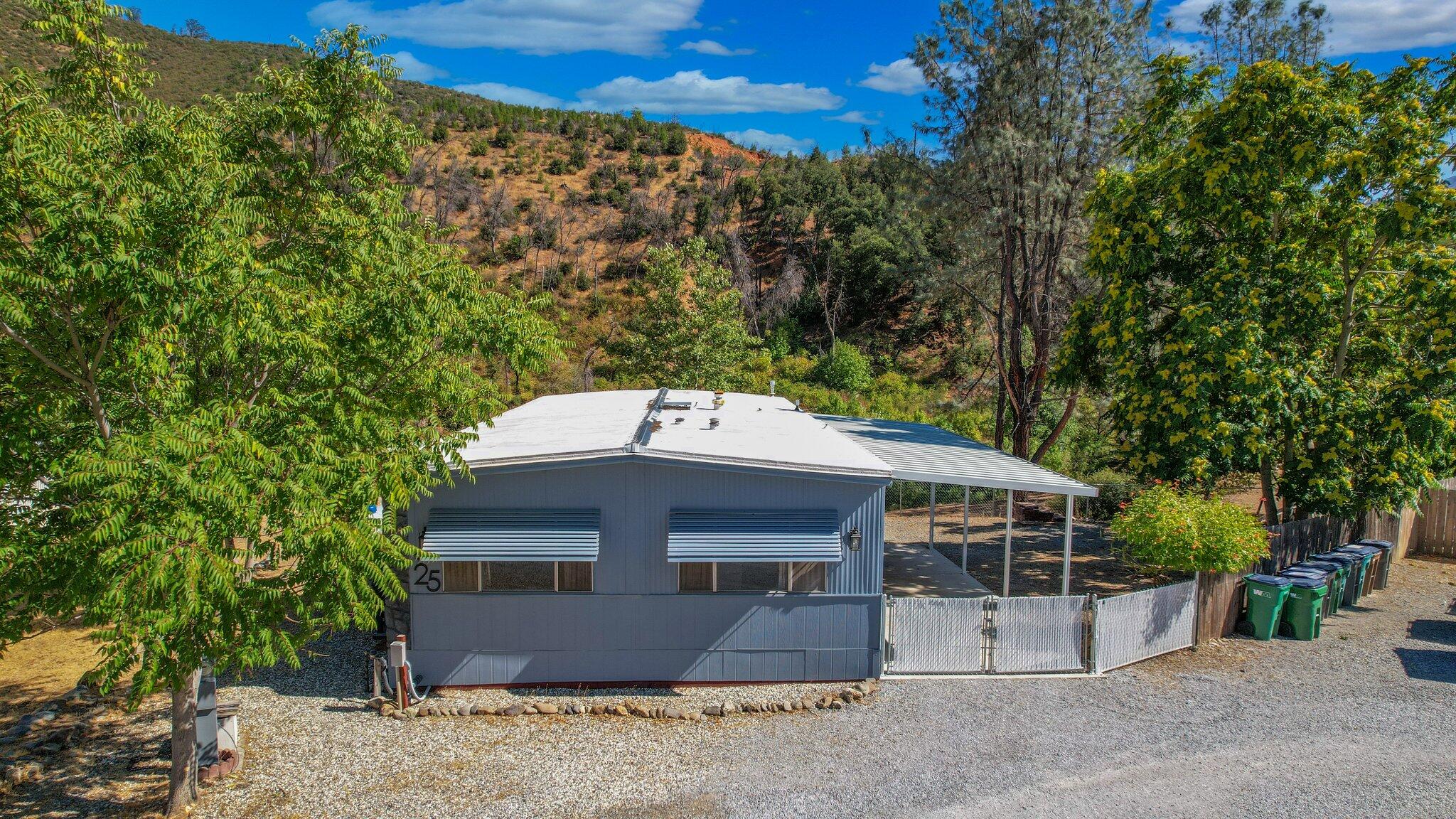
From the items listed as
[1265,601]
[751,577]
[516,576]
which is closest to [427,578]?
[516,576]

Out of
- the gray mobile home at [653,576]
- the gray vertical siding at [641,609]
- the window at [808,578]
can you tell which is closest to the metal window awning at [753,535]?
the gray mobile home at [653,576]

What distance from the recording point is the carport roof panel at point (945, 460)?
1149 cm

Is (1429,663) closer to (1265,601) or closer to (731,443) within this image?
(1265,601)

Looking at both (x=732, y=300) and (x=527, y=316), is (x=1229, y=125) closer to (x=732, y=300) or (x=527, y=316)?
(x=527, y=316)

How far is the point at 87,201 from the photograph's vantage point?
5992 mm

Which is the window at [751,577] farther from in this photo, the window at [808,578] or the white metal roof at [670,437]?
the white metal roof at [670,437]

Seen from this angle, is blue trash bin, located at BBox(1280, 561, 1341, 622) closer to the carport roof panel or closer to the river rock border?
the carport roof panel

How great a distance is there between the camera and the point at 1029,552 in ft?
57.4

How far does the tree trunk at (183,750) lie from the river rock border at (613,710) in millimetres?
2078

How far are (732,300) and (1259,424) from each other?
15.6 metres

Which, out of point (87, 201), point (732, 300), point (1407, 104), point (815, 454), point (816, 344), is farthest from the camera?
point (816, 344)

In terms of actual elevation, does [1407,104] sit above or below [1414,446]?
above

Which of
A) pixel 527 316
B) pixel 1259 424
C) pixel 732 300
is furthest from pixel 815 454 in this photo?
pixel 732 300

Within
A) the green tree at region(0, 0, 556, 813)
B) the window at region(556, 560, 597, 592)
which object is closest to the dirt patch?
the window at region(556, 560, 597, 592)
